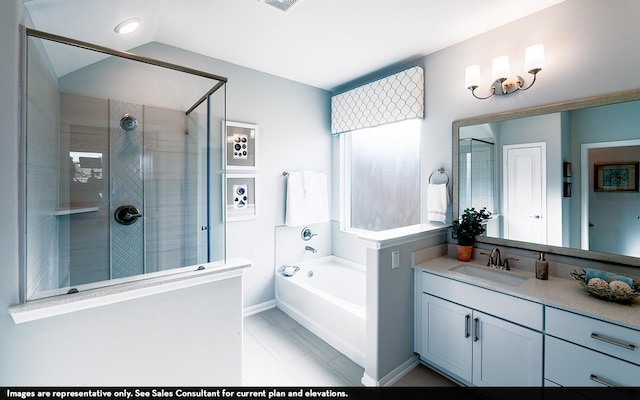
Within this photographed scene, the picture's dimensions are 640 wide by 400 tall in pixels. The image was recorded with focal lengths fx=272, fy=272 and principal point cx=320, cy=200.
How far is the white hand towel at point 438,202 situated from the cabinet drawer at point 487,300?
2.17 feet

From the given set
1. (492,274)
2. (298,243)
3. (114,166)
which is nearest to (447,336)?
(492,274)

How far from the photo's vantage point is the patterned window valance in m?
2.65

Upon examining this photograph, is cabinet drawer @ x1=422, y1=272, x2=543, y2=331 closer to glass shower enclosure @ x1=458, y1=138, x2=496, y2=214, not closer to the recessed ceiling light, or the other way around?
glass shower enclosure @ x1=458, y1=138, x2=496, y2=214

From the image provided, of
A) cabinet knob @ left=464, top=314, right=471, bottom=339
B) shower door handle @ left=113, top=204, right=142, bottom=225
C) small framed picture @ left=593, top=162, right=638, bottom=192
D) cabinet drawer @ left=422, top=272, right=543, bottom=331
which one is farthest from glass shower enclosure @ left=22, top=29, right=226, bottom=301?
small framed picture @ left=593, top=162, right=638, bottom=192

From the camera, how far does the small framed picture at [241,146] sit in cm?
282

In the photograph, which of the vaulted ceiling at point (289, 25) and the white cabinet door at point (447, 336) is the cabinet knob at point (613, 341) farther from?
the vaulted ceiling at point (289, 25)

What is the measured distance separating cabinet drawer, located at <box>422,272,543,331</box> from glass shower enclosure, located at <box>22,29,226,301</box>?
5.01ft

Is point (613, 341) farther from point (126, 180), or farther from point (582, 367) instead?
point (126, 180)

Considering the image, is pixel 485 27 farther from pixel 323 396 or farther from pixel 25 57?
pixel 323 396

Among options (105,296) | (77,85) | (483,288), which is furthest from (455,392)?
(77,85)

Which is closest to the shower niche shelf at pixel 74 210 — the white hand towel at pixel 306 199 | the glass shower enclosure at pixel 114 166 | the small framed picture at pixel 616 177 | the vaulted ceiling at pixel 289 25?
the glass shower enclosure at pixel 114 166

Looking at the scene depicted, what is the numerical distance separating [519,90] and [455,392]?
227cm

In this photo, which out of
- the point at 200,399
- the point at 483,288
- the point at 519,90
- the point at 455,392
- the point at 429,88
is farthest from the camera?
the point at 429,88

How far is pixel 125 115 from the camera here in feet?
7.06
